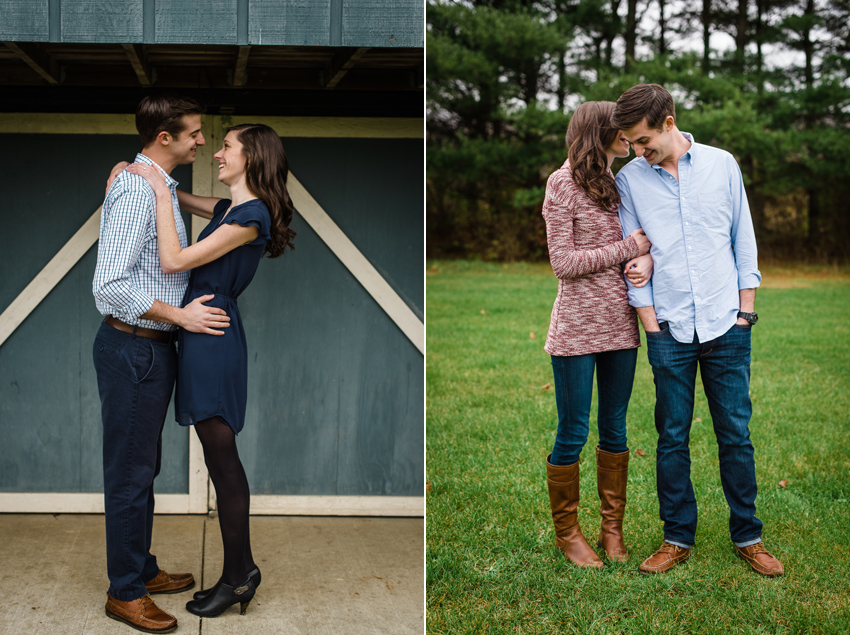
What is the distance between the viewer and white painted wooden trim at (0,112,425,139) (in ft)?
12.5

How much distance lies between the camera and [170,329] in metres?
2.83

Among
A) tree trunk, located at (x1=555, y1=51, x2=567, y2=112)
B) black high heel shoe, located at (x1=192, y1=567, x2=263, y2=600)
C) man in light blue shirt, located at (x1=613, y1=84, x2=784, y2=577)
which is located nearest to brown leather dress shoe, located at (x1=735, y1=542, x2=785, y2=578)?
man in light blue shirt, located at (x1=613, y1=84, x2=784, y2=577)

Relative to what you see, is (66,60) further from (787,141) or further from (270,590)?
(787,141)

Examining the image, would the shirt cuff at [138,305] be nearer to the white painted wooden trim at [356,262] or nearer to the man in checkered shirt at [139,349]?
the man in checkered shirt at [139,349]

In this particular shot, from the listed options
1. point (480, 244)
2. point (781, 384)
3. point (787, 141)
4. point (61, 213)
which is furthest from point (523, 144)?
point (61, 213)

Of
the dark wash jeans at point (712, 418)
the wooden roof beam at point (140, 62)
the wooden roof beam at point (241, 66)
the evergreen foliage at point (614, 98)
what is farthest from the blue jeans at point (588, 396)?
the evergreen foliage at point (614, 98)

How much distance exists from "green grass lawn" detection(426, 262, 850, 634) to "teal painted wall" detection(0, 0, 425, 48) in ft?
6.75

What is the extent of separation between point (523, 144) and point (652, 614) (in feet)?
51.6

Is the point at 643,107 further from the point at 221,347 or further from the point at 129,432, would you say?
the point at 129,432

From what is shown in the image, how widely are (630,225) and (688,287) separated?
0.33 m

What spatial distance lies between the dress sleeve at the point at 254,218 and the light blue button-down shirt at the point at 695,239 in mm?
1389

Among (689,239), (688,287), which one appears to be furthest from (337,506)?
(689,239)

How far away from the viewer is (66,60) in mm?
3453

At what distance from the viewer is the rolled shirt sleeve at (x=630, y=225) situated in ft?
9.60
